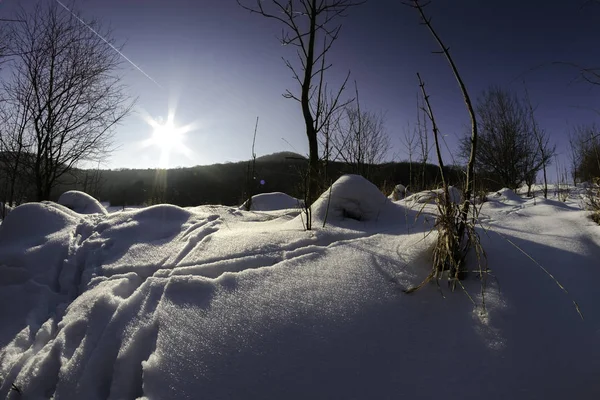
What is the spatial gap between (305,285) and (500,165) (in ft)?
44.1

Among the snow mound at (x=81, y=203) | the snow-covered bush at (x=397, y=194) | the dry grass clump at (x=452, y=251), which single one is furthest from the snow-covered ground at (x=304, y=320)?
the snow-covered bush at (x=397, y=194)

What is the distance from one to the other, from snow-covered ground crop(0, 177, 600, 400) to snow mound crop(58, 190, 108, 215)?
1.77m

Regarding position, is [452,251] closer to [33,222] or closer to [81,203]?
[33,222]

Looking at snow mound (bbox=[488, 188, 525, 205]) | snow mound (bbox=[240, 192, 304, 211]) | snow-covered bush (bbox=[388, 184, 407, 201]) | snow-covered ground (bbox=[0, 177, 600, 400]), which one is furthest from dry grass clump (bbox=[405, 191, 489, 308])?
snow mound (bbox=[240, 192, 304, 211])

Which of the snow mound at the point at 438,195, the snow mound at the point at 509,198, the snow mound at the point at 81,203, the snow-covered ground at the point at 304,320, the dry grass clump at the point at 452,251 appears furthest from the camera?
the snow mound at the point at 81,203

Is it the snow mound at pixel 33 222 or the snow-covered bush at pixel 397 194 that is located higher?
the snow-covered bush at pixel 397 194

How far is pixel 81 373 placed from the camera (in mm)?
1031

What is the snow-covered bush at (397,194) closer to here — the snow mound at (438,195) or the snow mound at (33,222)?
the snow mound at (438,195)

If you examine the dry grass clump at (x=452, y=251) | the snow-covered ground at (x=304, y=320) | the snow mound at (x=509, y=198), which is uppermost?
the snow mound at (x=509, y=198)

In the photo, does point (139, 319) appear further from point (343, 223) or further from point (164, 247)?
point (343, 223)

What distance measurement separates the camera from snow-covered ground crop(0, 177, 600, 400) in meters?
0.85

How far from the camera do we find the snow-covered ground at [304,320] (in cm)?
85

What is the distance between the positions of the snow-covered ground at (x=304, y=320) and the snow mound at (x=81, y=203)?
1.77 metres

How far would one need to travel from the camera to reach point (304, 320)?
1031mm
